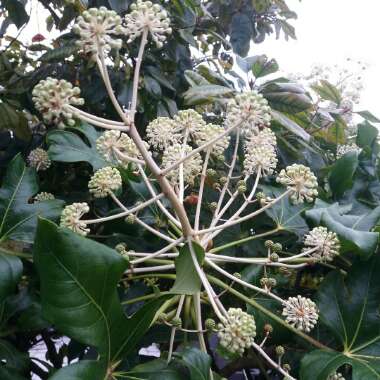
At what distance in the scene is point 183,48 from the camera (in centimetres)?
Result: 159

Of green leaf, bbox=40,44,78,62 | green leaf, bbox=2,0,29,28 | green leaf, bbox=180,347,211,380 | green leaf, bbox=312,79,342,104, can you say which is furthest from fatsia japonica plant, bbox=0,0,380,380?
green leaf, bbox=2,0,29,28

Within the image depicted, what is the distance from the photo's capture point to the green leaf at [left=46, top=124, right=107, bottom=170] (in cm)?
100

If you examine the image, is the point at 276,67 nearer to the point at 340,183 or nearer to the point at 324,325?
the point at 340,183

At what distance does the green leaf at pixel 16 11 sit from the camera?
4.91 ft

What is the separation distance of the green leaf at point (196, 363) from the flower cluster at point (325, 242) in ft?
0.80

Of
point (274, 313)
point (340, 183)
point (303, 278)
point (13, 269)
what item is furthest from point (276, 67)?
point (13, 269)

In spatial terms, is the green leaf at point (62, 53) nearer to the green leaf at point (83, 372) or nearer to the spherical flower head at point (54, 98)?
the spherical flower head at point (54, 98)

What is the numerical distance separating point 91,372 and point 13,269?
220 mm

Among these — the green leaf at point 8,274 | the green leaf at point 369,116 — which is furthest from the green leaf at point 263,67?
the green leaf at point 8,274

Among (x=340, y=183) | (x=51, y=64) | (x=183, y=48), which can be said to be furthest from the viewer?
(x=183, y=48)

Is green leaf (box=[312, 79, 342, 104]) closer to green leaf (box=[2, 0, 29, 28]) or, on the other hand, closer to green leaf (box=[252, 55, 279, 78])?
green leaf (box=[252, 55, 279, 78])

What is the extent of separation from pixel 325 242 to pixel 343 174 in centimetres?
29

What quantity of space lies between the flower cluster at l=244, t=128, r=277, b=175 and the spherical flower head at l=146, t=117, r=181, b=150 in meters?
0.14

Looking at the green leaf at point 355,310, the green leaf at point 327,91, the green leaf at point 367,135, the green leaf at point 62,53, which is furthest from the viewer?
the green leaf at point 327,91
